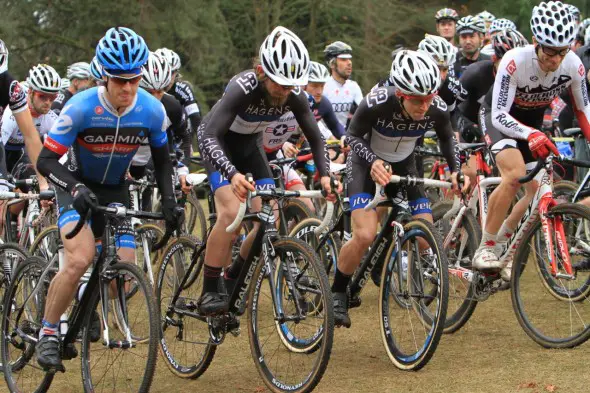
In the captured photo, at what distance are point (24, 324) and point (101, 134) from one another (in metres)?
1.58

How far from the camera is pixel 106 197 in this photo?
7.16 metres

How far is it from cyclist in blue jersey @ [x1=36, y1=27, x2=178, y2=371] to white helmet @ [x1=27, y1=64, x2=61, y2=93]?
160 inches

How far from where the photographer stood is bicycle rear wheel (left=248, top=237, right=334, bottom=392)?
6.52 metres

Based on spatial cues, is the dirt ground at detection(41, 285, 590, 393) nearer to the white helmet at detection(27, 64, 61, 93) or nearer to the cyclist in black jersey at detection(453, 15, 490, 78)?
the white helmet at detection(27, 64, 61, 93)

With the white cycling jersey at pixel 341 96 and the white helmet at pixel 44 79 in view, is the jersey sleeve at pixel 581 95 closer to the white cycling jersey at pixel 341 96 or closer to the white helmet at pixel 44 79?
A: the white helmet at pixel 44 79

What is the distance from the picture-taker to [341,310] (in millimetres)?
7910

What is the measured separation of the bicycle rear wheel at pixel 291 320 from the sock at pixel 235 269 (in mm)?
392

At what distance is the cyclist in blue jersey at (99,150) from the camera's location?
263 inches

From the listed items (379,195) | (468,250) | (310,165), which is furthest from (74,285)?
(310,165)

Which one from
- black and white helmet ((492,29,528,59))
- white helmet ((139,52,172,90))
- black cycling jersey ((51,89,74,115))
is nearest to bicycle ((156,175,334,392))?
white helmet ((139,52,172,90))

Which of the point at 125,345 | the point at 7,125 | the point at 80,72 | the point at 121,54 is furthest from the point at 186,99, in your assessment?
the point at 125,345

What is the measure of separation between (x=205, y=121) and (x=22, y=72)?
16538 mm

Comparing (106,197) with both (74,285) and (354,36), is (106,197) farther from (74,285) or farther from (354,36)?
(354,36)

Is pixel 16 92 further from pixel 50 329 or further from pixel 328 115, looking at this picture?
pixel 328 115
